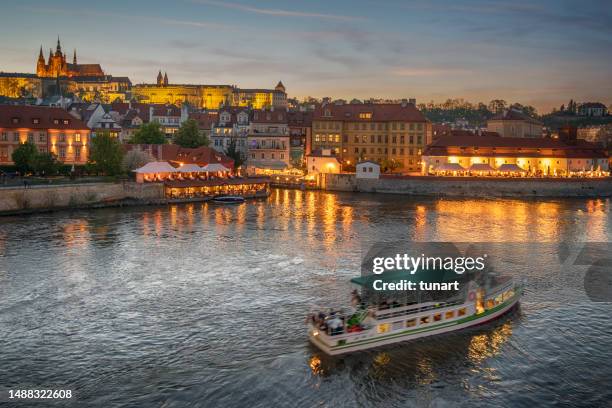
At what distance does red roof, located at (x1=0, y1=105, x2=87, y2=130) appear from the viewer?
231 feet

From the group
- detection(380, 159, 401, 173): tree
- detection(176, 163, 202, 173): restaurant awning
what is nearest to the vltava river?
detection(176, 163, 202, 173): restaurant awning

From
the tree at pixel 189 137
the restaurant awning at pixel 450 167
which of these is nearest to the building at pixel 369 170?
the restaurant awning at pixel 450 167

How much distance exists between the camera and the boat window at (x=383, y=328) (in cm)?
2308

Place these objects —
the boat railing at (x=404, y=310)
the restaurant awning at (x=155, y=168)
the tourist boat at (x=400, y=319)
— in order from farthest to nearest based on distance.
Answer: the restaurant awning at (x=155, y=168), the boat railing at (x=404, y=310), the tourist boat at (x=400, y=319)

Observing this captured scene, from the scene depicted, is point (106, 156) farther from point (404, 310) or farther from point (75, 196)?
point (404, 310)

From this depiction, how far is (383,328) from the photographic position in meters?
23.2

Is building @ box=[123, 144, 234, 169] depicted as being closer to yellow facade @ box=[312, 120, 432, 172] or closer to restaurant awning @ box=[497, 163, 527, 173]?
yellow facade @ box=[312, 120, 432, 172]

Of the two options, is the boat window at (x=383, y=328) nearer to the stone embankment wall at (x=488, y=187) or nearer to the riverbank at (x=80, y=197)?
the riverbank at (x=80, y=197)

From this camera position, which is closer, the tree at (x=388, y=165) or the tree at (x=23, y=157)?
the tree at (x=23, y=157)

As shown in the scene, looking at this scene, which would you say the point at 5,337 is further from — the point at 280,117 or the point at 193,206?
the point at 280,117

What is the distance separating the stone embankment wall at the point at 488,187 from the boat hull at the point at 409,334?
49.6m

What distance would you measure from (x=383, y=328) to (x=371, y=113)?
7086 centimetres

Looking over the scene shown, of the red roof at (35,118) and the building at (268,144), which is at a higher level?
the red roof at (35,118)

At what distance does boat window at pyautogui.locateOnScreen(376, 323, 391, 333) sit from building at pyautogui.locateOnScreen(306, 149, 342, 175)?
60120 mm
